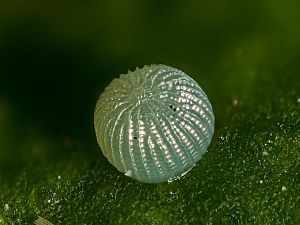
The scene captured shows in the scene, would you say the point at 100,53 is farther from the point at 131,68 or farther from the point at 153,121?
the point at 153,121

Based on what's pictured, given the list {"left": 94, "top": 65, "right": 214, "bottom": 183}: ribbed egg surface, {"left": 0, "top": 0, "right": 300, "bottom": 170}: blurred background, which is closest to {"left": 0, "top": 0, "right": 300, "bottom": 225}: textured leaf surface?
{"left": 0, "top": 0, "right": 300, "bottom": 170}: blurred background

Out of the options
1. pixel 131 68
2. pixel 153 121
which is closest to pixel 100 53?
pixel 131 68

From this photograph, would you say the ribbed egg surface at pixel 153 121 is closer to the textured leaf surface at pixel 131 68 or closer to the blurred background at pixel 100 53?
the textured leaf surface at pixel 131 68

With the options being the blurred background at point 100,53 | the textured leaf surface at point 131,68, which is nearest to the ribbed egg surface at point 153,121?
the textured leaf surface at point 131,68

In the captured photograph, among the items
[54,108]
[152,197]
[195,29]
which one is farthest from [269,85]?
[54,108]

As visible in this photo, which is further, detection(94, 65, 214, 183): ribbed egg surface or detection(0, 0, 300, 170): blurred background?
detection(0, 0, 300, 170): blurred background

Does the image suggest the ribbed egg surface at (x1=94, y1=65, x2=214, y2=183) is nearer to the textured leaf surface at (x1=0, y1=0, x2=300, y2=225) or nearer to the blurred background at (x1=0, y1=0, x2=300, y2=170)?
the textured leaf surface at (x1=0, y1=0, x2=300, y2=225)

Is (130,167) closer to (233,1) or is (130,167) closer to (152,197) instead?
(152,197)
